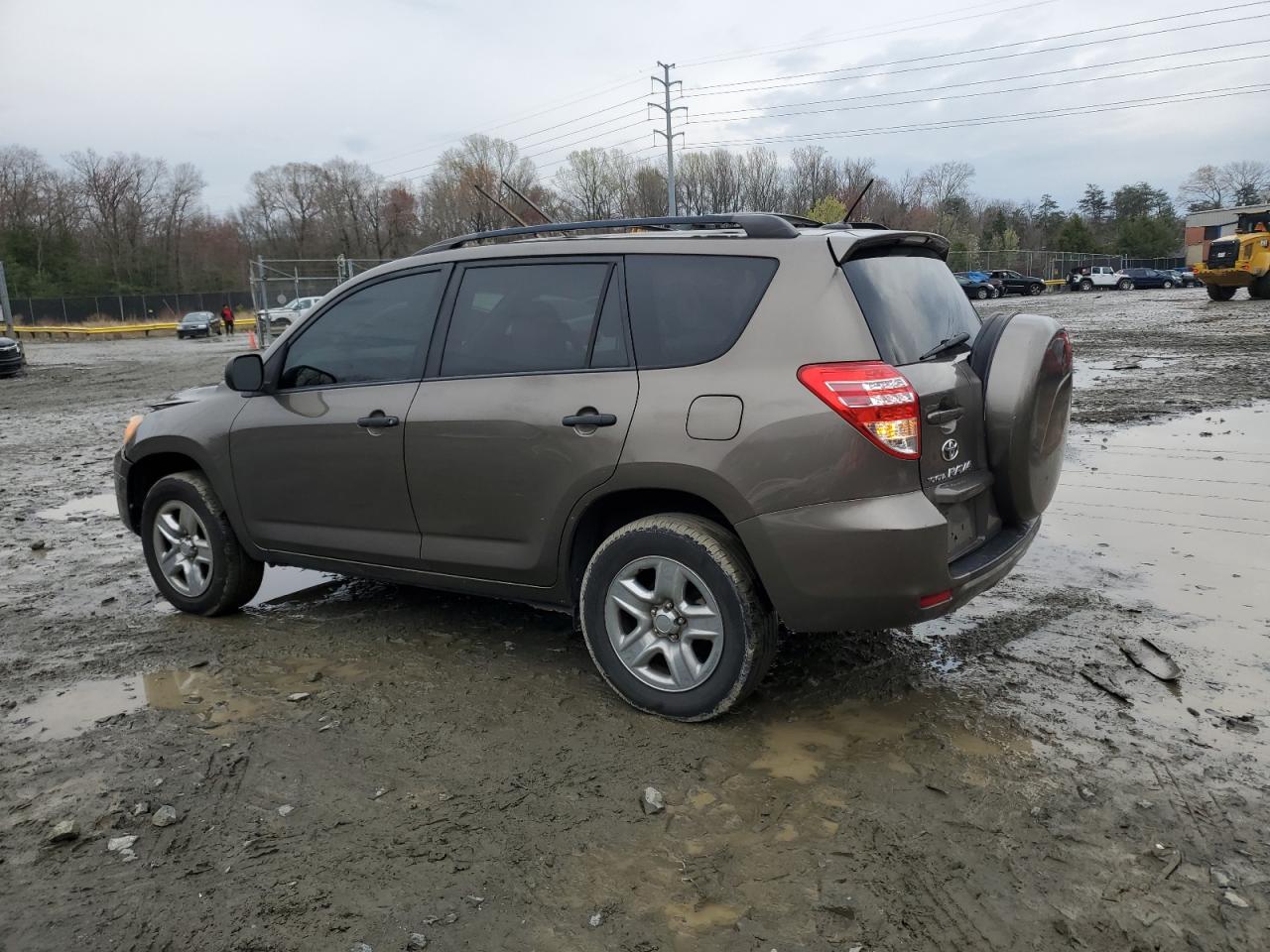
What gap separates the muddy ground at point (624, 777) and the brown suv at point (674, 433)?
1.60ft

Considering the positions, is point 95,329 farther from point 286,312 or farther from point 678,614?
point 678,614

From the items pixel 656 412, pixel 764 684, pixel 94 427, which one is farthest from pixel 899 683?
pixel 94 427

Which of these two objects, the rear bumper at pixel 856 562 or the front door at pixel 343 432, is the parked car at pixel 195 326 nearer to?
the front door at pixel 343 432

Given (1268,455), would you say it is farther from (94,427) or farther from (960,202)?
(960,202)

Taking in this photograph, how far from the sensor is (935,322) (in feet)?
12.4

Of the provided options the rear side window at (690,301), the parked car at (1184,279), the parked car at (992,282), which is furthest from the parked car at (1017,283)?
the rear side window at (690,301)

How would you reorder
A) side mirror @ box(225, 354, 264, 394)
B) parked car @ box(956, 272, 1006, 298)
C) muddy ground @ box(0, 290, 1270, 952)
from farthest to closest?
parked car @ box(956, 272, 1006, 298)
side mirror @ box(225, 354, 264, 394)
muddy ground @ box(0, 290, 1270, 952)

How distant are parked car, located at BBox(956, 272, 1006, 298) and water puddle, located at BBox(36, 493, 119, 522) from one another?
157ft

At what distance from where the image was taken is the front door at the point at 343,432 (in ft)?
14.0

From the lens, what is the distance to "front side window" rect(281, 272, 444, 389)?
170 inches

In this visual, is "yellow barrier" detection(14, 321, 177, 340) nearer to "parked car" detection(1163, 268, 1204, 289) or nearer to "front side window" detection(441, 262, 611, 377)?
"front side window" detection(441, 262, 611, 377)

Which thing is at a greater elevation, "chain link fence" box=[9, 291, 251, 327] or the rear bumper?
"chain link fence" box=[9, 291, 251, 327]

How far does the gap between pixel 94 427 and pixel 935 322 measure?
12.5m

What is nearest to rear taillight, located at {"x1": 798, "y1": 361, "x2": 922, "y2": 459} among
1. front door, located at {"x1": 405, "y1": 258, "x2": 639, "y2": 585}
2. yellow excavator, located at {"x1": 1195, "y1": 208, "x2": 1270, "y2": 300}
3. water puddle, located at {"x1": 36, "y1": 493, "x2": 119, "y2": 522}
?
front door, located at {"x1": 405, "y1": 258, "x2": 639, "y2": 585}
